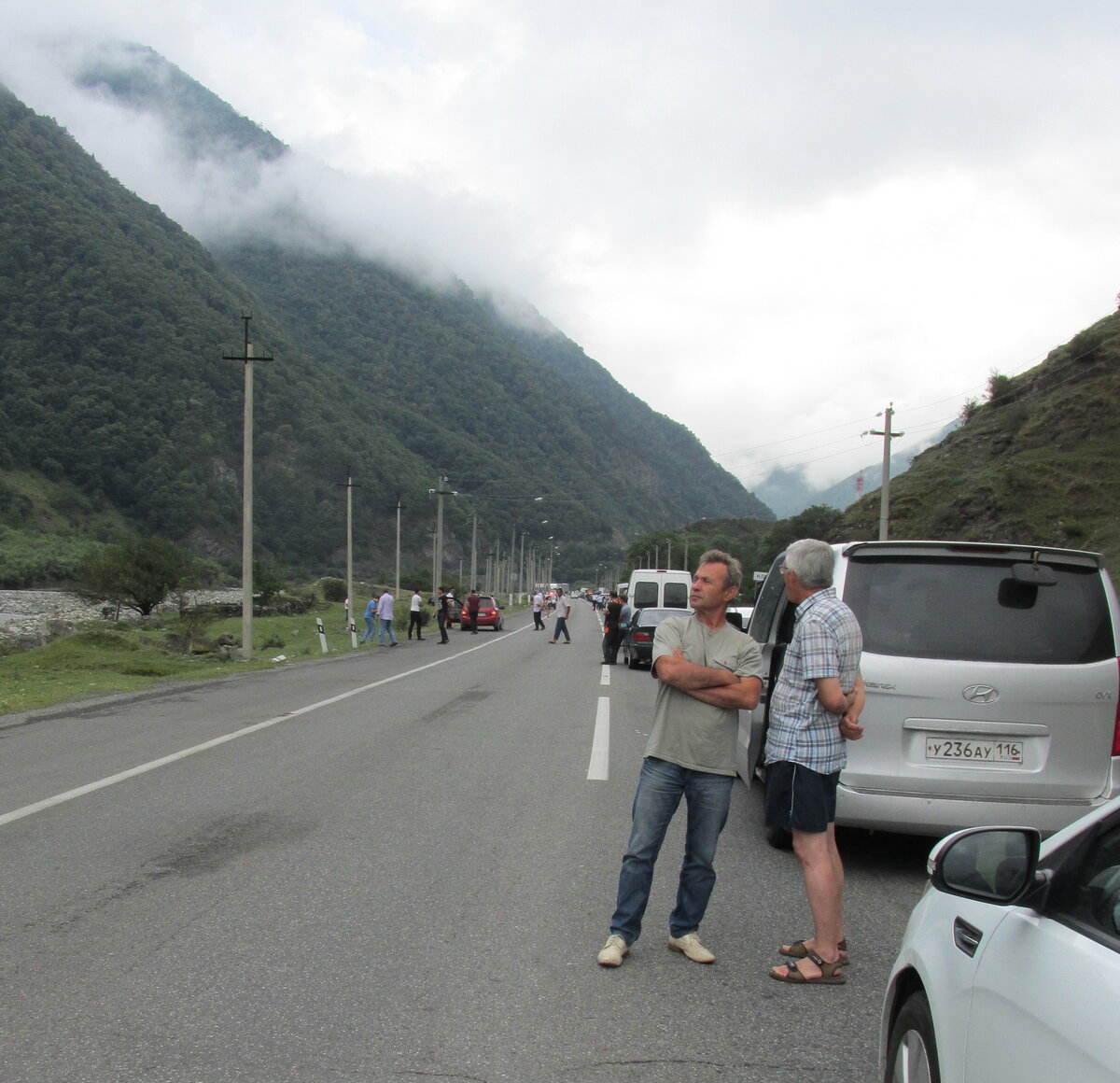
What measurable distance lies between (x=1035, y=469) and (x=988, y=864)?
55.0 m

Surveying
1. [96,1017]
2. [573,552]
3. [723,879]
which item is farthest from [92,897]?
[573,552]

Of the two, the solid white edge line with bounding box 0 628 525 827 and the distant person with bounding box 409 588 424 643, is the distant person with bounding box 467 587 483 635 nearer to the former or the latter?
the distant person with bounding box 409 588 424 643

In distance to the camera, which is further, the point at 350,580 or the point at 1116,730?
the point at 350,580

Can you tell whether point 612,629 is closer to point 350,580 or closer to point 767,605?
point 767,605

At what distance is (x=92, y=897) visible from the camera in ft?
17.5

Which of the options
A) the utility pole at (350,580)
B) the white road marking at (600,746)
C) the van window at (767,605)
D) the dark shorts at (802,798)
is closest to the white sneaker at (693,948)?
the dark shorts at (802,798)

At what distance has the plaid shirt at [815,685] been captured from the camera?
15.0 ft

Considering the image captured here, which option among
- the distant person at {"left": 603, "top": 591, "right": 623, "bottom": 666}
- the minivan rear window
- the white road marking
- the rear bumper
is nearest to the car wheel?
the rear bumper

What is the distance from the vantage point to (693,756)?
455 cm

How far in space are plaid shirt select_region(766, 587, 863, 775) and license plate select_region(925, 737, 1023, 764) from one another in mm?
1574

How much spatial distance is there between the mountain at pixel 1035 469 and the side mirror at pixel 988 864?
41534mm

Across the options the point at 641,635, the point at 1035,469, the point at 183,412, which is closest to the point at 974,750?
the point at 641,635

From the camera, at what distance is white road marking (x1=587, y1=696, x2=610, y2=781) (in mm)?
9383

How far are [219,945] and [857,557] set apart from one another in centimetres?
410
